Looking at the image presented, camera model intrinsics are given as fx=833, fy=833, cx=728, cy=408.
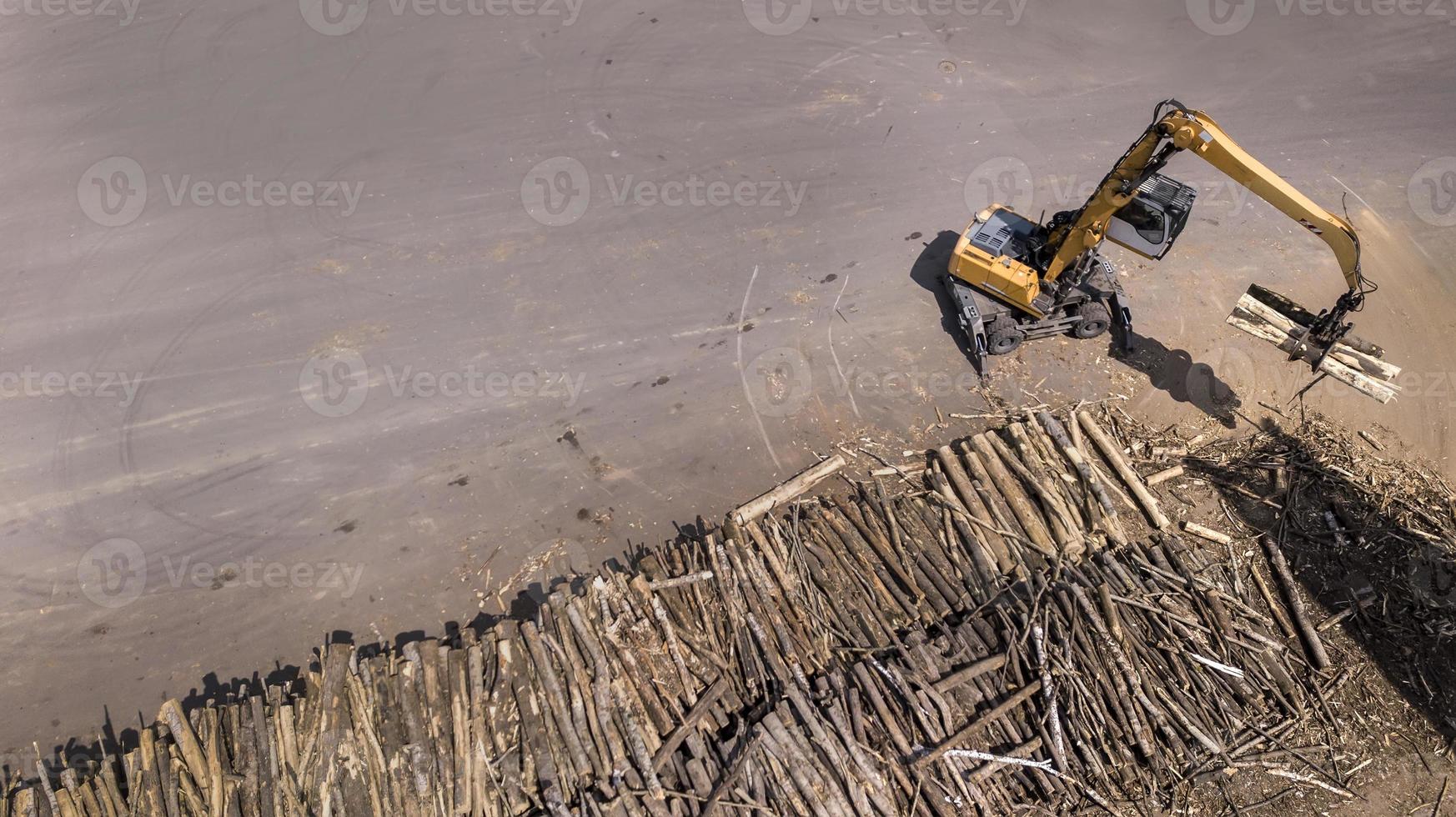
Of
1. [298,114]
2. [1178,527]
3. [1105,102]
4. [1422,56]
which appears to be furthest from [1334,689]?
[298,114]

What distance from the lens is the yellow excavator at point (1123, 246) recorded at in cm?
1393

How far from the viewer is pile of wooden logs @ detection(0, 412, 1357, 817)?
11.2 m

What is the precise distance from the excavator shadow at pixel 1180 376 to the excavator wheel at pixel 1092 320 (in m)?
0.57

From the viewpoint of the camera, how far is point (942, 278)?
18.2 metres

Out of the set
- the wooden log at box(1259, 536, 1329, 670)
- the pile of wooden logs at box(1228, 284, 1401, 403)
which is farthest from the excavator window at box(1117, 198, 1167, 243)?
the wooden log at box(1259, 536, 1329, 670)

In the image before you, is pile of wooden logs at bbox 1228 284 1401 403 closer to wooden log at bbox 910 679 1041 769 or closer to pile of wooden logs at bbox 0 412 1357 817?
pile of wooden logs at bbox 0 412 1357 817

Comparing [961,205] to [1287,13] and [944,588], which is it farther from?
[1287,13]

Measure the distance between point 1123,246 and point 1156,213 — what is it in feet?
3.99

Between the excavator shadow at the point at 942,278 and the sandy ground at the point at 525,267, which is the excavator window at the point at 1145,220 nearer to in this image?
the sandy ground at the point at 525,267

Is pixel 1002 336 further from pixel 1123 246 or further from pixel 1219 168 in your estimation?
pixel 1219 168

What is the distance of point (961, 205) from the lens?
1967 cm

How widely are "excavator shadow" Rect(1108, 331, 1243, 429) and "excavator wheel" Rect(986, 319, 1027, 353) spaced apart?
2139 mm

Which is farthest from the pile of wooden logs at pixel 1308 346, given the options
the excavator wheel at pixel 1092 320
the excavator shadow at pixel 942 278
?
the excavator shadow at pixel 942 278

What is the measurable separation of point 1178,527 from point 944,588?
183 inches
